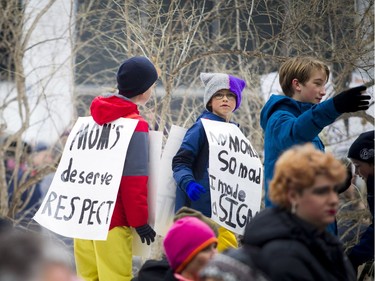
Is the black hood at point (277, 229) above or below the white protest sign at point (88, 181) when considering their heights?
above

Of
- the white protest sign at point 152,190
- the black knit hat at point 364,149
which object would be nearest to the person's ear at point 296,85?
the black knit hat at point 364,149

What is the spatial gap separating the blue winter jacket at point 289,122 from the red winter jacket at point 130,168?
80 centimetres

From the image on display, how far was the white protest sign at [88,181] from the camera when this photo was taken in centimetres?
684

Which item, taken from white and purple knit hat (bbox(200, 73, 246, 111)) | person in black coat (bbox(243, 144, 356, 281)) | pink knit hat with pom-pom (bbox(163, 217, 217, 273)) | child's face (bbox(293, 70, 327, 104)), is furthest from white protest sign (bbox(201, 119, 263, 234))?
person in black coat (bbox(243, 144, 356, 281))

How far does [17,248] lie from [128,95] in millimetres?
3547

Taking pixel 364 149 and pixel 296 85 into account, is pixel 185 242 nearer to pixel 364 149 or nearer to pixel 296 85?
pixel 364 149

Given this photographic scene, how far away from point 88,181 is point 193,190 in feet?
2.55

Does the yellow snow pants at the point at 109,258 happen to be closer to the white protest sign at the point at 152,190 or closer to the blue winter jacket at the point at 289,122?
the white protest sign at the point at 152,190

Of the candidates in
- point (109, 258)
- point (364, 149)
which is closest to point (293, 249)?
point (364, 149)

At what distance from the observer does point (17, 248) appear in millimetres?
3578

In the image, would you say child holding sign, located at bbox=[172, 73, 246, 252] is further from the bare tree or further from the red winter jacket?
the bare tree

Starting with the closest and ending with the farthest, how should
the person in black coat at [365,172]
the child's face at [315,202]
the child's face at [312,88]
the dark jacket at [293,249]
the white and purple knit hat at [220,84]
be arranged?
the dark jacket at [293,249] → the child's face at [315,202] → the person in black coat at [365,172] → the child's face at [312,88] → the white and purple knit hat at [220,84]

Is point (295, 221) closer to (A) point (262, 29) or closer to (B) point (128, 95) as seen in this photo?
(B) point (128, 95)

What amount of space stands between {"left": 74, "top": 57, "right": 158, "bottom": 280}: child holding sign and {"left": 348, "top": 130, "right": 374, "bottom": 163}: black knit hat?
54.1 inches
